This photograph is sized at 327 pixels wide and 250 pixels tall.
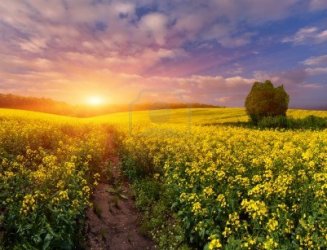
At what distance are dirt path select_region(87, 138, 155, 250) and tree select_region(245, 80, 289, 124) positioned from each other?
2728cm

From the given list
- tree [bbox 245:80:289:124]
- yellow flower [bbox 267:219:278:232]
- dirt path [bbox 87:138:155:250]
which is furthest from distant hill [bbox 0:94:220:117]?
yellow flower [bbox 267:219:278:232]

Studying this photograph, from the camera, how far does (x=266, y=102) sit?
41.2 metres

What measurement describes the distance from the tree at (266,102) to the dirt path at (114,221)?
27.3m

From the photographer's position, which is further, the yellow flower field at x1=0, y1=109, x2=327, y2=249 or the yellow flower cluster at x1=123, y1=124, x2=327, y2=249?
the yellow flower field at x1=0, y1=109, x2=327, y2=249

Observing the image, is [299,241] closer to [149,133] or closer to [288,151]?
[288,151]

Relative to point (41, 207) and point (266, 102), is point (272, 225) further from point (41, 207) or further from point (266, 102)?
point (266, 102)

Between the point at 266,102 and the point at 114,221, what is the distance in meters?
31.3

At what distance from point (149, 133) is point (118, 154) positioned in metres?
3.00

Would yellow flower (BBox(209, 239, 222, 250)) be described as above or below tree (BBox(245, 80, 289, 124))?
below

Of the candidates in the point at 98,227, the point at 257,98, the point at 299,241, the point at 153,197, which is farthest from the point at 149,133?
the point at 257,98

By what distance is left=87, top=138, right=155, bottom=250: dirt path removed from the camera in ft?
39.4

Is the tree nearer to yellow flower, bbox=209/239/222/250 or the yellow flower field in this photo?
the yellow flower field

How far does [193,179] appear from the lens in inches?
489

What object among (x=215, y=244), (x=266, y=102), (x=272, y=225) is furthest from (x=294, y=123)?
(x=215, y=244)
